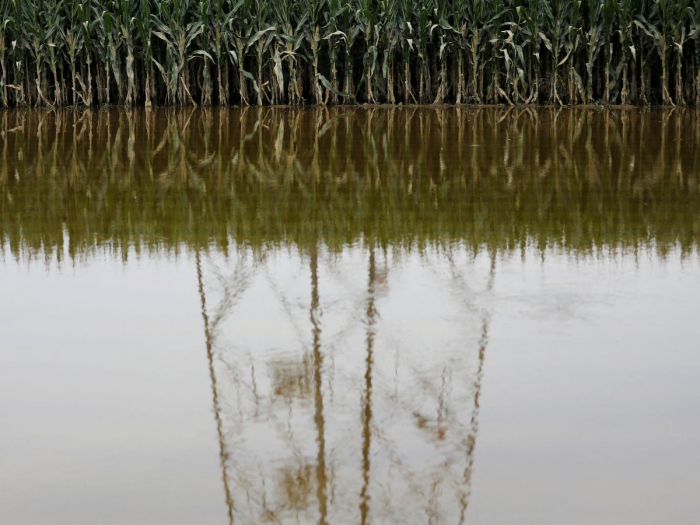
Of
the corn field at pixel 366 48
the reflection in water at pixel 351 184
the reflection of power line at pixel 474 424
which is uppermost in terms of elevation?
the corn field at pixel 366 48

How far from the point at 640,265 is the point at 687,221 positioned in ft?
3.55

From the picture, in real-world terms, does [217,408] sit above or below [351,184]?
below

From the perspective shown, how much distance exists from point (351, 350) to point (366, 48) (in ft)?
39.7

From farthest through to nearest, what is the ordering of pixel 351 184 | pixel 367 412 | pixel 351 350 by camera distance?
pixel 351 184 < pixel 351 350 < pixel 367 412

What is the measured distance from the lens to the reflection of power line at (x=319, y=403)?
2379 millimetres

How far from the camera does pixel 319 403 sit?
2926mm

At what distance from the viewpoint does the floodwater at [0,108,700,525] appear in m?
2.40

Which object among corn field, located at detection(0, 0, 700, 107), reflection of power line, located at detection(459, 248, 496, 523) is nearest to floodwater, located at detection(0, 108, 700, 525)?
reflection of power line, located at detection(459, 248, 496, 523)

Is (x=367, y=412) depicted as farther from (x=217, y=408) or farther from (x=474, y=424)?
(x=217, y=408)

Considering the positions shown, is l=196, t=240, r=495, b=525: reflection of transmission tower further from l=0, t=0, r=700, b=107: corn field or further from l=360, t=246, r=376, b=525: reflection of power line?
l=0, t=0, r=700, b=107: corn field

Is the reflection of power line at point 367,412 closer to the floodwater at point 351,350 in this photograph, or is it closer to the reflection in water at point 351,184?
the floodwater at point 351,350

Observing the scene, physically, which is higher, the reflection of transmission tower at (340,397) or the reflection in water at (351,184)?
the reflection in water at (351,184)

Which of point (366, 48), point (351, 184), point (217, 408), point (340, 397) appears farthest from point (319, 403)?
point (366, 48)

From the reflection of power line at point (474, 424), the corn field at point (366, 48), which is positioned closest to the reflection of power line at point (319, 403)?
the reflection of power line at point (474, 424)
